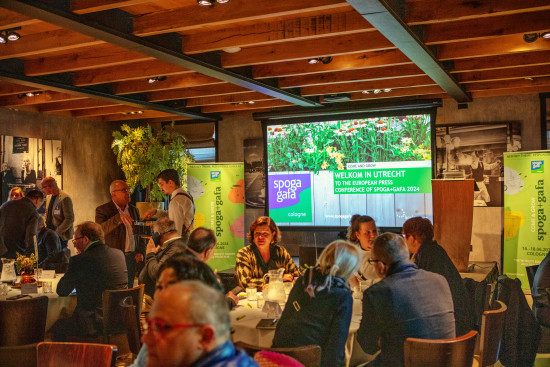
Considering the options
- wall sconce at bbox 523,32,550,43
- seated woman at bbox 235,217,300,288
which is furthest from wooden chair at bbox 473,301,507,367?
wall sconce at bbox 523,32,550,43

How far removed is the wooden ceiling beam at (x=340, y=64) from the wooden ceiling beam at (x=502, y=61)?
2.06ft

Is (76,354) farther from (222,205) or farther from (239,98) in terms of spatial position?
(222,205)

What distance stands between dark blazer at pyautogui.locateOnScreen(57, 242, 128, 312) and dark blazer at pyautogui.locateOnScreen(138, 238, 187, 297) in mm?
361

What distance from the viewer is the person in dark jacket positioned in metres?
3.58

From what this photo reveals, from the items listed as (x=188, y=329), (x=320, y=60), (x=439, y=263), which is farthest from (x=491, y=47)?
(x=188, y=329)

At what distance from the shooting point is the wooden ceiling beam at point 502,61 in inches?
219

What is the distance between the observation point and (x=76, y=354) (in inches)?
97.7

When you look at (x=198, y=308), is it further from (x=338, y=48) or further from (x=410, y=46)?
(x=338, y=48)

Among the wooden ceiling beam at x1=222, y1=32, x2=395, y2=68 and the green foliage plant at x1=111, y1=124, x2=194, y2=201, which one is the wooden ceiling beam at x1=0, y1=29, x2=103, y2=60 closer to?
the wooden ceiling beam at x1=222, y1=32, x2=395, y2=68

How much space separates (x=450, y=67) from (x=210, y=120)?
4.86 metres

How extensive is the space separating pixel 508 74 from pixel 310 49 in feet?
8.52

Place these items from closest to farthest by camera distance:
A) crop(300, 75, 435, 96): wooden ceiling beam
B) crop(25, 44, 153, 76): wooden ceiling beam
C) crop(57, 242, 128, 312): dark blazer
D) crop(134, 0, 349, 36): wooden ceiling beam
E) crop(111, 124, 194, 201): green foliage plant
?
crop(134, 0, 349, 36): wooden ceiling beam, crop(57, 242, 128, 312): dark blazer, crop(25, 44, 153, 76): wooden ceiling beam, crop(300, 75, 435, 96): wooden ceiling beam, crop(111, 124, 194, 201): green foliage plant

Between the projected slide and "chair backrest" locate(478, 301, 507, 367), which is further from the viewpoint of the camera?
the projected slide

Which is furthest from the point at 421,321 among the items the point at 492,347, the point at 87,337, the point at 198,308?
the point at 87,337
